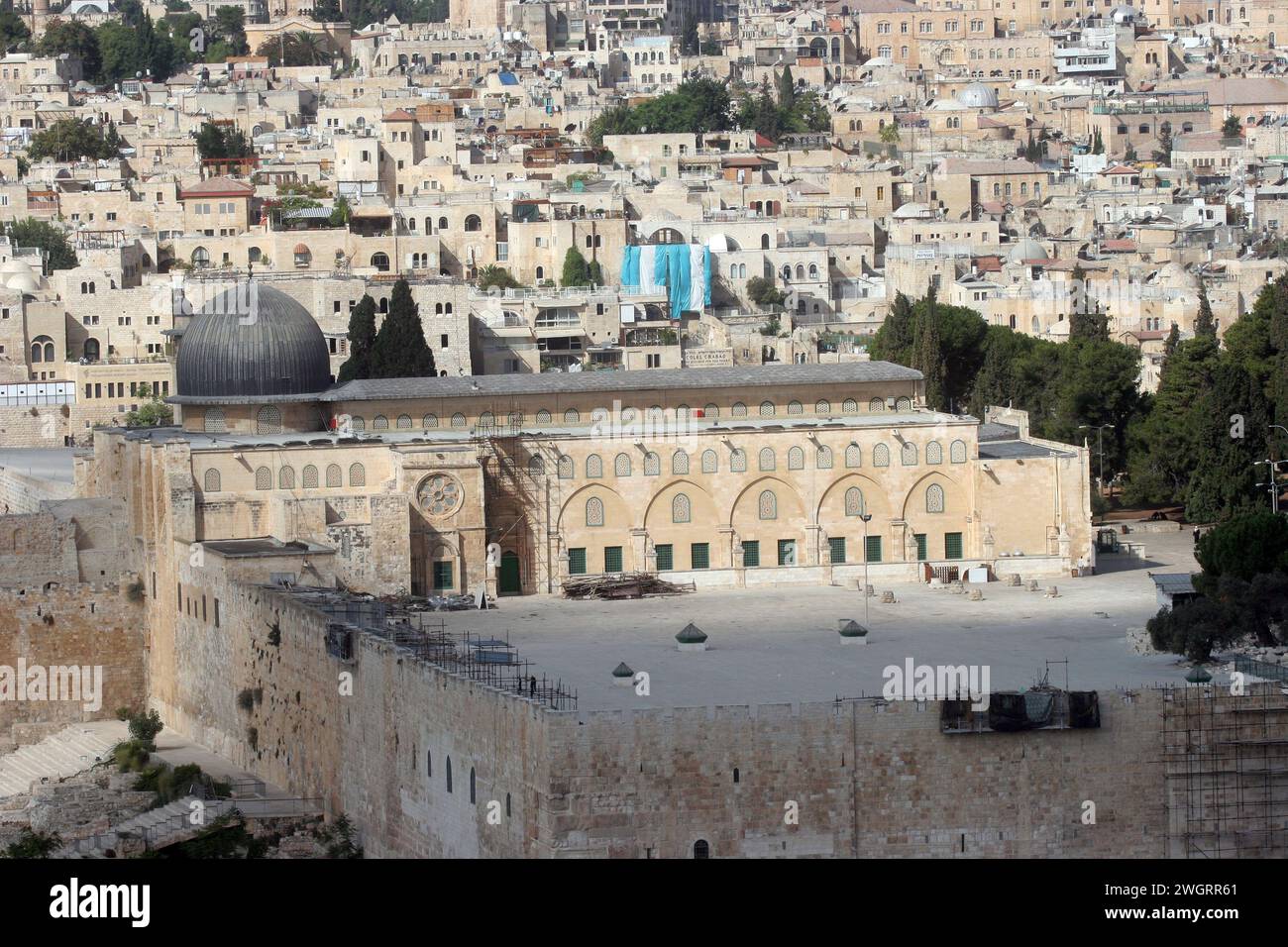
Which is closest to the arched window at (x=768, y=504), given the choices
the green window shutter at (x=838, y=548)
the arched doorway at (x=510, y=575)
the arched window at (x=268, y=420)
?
the green window shutter at (x=838, y=548)

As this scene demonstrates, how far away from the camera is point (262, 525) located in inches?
2434

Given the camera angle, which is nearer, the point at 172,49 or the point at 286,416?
the point at 286,416

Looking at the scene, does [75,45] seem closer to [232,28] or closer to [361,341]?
[232,28]

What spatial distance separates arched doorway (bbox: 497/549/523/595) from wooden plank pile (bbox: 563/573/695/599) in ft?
3.18

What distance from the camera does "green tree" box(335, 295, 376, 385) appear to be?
264 ft

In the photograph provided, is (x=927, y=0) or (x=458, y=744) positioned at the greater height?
(x=927, y=0)

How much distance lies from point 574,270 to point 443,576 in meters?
38.7

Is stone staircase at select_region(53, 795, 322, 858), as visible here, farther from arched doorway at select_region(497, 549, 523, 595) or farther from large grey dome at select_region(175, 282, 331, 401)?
large grey dome at select_region(175, 282, 331, 401)

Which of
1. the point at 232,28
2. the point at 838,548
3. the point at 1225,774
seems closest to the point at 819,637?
the point at 838,548

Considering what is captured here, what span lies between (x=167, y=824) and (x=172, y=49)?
10651 centimetres
